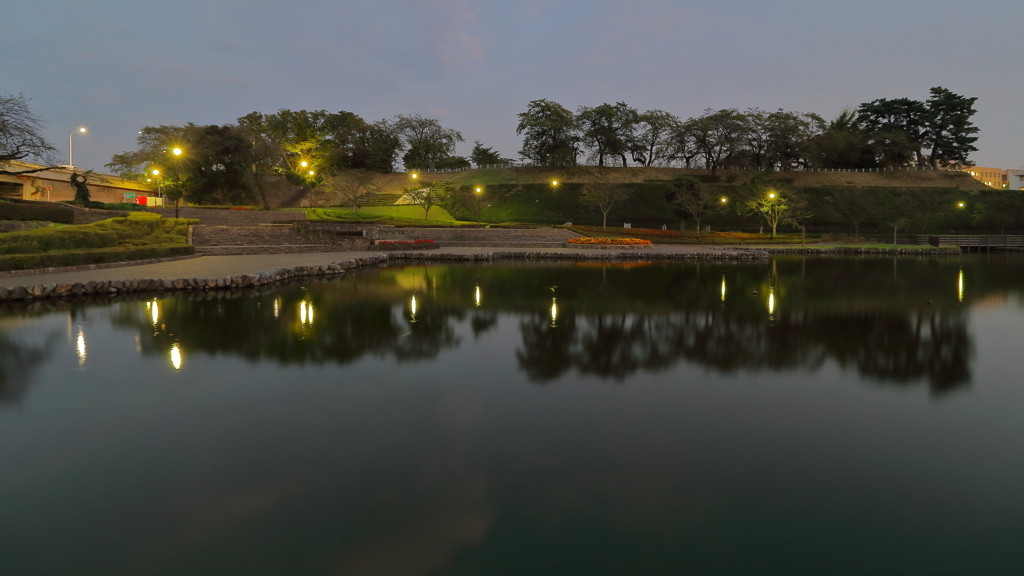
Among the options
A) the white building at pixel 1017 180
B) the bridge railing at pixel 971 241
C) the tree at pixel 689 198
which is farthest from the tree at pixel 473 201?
the white building at pixel 1017 180

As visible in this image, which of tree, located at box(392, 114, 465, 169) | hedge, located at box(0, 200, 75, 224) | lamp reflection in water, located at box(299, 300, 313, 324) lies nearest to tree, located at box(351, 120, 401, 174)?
tree, located at box(392, 114, 465, 169)

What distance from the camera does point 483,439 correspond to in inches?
186

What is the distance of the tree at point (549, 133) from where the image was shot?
57.0 m

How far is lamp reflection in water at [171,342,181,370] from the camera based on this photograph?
23.1 feet

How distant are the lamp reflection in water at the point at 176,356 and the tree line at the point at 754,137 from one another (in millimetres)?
51356

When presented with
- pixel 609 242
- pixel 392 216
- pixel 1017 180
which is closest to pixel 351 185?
pixel 392 216

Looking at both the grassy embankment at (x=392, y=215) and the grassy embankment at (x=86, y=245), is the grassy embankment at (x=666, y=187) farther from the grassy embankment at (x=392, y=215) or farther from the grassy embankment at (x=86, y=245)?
the grassy embankment at (x=86, y=245)

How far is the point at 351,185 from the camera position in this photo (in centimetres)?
4700

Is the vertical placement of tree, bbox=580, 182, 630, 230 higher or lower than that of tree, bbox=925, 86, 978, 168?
lower

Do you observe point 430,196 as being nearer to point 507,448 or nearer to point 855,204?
point 855,204

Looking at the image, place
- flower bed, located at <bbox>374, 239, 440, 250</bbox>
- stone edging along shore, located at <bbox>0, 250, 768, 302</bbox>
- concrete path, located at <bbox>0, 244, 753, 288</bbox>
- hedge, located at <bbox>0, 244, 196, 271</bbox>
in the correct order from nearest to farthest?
stone edging along shore, located at <bbox>0, 250, 768, 302</bbox> → concrete path, located at <bbox>0, 244, 753, 288</bbox> → hedge, located at <bbox>0, 244, 196, 271</bbox> → flower bed, located at <bbox>374, 239, 440, 250</bbox>

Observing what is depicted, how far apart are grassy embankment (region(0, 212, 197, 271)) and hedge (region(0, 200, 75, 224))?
462cm

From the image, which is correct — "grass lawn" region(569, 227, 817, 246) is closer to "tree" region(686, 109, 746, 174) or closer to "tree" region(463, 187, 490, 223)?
"tree" region(463, 187, 490, 223)

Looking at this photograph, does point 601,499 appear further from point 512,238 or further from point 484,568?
point 512,238
